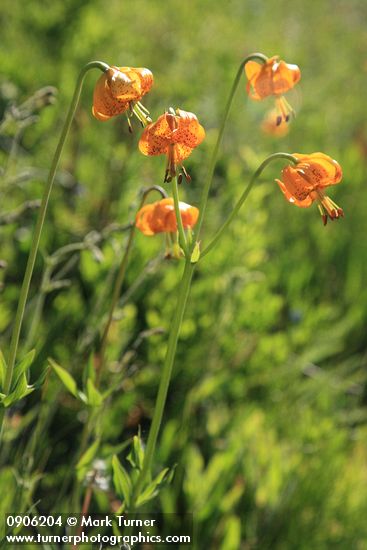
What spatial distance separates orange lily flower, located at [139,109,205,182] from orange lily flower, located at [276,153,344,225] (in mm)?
128

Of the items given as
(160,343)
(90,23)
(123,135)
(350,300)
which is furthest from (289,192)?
(90,23)

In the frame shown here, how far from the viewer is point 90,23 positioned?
3.01m

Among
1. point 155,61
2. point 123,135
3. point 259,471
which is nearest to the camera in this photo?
point 259,471

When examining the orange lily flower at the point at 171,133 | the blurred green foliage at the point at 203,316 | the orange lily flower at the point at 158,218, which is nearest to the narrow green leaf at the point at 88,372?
the blurred green foliage at the point at 203,316

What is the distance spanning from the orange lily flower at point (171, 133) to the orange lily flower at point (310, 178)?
0.42 ft

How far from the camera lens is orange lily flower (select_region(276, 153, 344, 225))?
869mm

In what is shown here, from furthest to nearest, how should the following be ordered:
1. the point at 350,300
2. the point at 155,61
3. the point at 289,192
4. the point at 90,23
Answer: the point at 155,61
the point at 90,23
the point at 350,300
the point at 289,192

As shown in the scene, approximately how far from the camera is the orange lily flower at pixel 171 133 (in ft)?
2.70

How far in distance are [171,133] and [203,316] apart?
1.13m

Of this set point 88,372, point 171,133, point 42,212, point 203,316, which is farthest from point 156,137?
point 203,316

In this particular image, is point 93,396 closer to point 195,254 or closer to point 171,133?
point 195,254

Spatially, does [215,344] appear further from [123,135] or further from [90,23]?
[90,23]

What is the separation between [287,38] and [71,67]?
2.96 meters

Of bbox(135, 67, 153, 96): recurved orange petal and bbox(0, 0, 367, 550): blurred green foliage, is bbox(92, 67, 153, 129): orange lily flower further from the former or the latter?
bbox(0, 0, 367, 550): blurred green foliage
